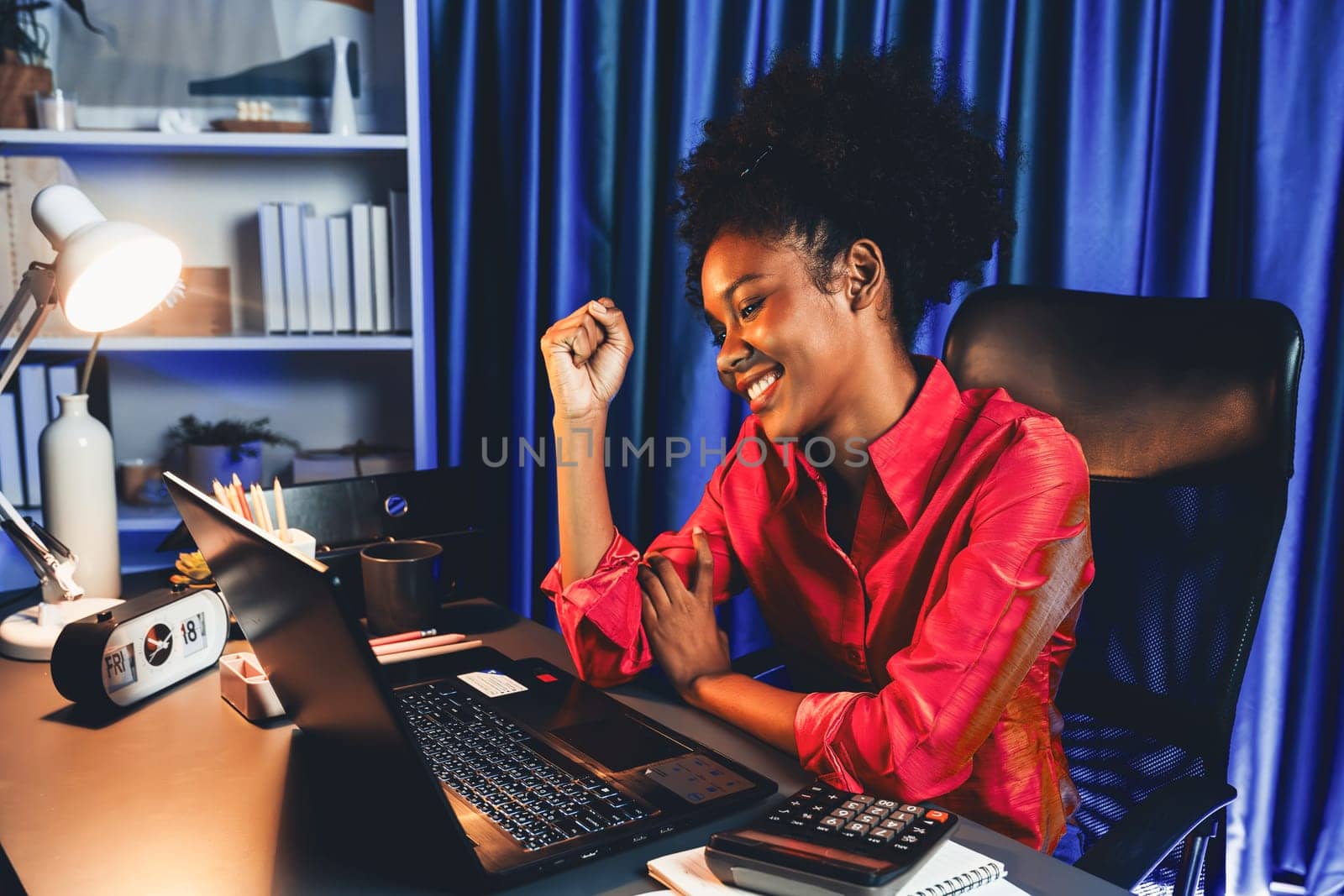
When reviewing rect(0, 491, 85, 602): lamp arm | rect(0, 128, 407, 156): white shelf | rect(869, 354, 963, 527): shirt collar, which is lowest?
rect(0, 491, 85, 602): lamp arm

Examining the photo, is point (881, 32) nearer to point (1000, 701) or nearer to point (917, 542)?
point (917, 542)

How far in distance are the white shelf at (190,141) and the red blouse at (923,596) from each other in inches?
33.8

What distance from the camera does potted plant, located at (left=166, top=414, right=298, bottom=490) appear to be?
1.81 meters

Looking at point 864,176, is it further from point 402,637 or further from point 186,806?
point 186,806

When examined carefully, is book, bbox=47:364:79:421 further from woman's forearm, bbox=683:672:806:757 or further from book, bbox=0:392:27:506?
woman's forearm, bbox=683:672:806:757

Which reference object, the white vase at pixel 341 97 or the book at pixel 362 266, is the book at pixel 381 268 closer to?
the book at pixel 362 266

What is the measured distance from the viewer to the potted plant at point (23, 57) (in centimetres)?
172

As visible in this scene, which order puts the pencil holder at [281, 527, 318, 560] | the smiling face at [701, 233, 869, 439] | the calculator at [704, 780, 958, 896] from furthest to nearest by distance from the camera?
1. the pencil holder at [281, 527, 318, 560]
2. the smiling face at [701, 233, 869, 439]
3. the calculator at [704, 780, 958, 896]

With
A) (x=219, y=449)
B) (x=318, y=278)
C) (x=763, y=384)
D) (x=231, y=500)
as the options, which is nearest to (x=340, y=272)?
(x=318, y=278)

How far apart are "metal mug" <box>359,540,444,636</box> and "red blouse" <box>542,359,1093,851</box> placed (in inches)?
5.6

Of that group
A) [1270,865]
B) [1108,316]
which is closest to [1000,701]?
[1108,316]

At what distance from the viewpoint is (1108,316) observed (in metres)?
1.19

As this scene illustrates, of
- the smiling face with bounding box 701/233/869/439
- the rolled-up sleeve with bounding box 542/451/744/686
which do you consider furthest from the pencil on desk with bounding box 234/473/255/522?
the smiling face with bounding box 701/233/869/439

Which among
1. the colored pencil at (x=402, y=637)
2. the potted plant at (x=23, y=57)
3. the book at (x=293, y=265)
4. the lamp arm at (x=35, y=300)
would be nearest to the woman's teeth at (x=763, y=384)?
the colored pencil at (x=402, y=637)
